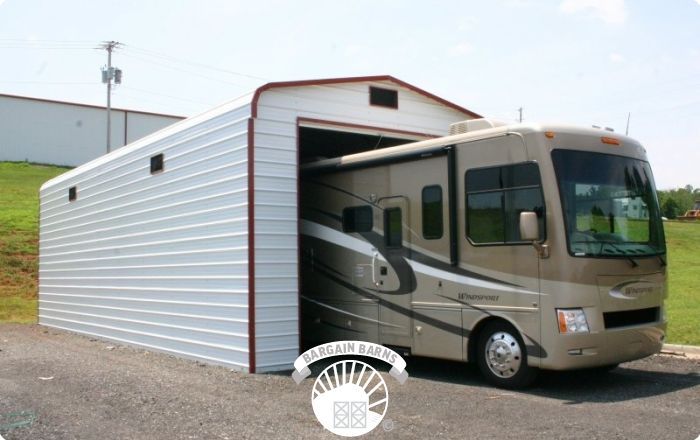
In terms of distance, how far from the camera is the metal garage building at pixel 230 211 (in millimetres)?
10305

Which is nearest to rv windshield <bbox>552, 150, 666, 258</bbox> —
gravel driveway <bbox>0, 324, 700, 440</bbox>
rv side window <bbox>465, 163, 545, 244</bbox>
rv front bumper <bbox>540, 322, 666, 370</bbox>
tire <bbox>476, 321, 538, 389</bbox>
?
rv side window <bbox>465, 163, 545, 244</bbox>

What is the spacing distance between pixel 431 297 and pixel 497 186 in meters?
1.67

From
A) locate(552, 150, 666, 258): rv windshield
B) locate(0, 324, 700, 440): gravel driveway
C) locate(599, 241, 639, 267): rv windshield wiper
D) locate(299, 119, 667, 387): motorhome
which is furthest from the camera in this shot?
locate(599, 241, 639, 267): rv windshield wiper

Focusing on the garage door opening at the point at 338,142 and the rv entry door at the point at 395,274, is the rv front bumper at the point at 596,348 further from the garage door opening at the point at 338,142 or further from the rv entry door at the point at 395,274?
the garage door opening at the point at 338,142

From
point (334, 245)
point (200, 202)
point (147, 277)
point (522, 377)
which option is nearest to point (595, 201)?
point (522, 377)

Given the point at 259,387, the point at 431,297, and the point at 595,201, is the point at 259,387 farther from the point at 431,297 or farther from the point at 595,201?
the point at 595,201

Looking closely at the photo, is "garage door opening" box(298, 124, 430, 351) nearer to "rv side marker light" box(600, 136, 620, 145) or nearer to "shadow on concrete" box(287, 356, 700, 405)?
"shadow on concrete" box(287, 356, 700, 405)

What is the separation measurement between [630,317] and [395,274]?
2.90m

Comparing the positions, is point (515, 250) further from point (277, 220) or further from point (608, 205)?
point (277, 220)

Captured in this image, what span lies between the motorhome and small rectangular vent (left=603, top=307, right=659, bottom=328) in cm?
2

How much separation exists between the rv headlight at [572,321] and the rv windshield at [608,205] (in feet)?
2.01

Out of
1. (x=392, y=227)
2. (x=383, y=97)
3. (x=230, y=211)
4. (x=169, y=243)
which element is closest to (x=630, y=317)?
(x=392, y=227)

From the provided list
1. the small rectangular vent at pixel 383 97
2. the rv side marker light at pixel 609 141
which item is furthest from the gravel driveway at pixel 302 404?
the small rectangular vent at pixel 383 97

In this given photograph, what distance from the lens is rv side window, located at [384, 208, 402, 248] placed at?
32.1ft
